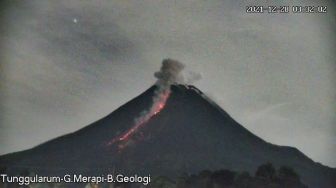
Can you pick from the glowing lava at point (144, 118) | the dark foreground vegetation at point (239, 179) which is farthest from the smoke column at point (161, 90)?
the dark foreground vegetation at point (239, 179)

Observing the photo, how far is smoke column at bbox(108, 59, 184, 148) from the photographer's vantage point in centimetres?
531

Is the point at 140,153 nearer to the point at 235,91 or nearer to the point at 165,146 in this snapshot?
the point at 165,146

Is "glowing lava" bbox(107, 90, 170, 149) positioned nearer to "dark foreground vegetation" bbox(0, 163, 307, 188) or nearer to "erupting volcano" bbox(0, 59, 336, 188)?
"erupting volcano" bbox(0, 59, 336, 188)

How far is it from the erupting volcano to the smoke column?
0.04 feet

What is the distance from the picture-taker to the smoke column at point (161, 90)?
5.31 meters

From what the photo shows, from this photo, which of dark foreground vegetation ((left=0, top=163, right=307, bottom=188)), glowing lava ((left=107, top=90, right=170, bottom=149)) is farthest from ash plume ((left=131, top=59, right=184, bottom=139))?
dark foreground vegetation ((left=0, top=163, right=307, bottom=188))

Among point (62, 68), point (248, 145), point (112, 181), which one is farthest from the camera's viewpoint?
point (248, 145)

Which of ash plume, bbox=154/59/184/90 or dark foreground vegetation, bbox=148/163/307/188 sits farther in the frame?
ash plume, bbox=154/59/184/90

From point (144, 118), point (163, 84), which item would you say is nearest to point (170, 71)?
point (163, 84)

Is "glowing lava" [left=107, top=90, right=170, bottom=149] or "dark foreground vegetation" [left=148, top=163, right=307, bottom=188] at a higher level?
"glowing lava" [left=107, top=90, right=170, bottom=149]

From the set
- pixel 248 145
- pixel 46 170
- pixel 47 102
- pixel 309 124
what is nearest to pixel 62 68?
pixel 47 102

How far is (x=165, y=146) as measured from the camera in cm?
571

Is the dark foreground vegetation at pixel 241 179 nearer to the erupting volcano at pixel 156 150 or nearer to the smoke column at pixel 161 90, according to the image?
the erupting volcano at pixel 156 150

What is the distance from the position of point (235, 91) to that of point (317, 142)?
103cm
